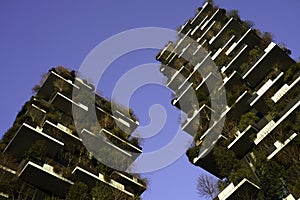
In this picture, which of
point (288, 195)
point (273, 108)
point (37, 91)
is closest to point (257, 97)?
point (273, 108)

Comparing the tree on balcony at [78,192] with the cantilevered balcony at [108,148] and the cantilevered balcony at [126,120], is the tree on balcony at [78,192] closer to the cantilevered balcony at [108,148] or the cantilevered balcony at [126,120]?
the cantilevered balcony at [108,148]

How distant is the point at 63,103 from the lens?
41.3 m

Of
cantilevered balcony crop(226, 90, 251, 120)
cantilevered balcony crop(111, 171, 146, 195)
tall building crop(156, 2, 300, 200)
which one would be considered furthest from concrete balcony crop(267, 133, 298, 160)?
cantilevered balcony crop(111, 171, 146, 195)

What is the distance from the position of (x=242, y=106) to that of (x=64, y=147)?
1427 centimetres

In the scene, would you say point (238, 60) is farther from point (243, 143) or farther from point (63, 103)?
A: point (63, 103)

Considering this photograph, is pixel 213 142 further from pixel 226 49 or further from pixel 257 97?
pixel 226 49

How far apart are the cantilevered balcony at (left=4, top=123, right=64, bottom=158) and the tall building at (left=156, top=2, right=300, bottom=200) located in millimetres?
10261

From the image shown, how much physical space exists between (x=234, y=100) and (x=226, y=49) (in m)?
11.1

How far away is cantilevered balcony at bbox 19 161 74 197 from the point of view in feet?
97.3

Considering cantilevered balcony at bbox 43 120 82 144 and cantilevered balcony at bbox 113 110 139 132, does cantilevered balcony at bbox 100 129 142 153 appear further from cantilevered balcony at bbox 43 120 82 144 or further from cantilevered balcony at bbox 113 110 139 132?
cantilevered balcony at bbox 113 110 139 132

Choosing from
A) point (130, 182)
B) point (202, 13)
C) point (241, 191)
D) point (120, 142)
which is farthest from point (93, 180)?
point (202, 13)

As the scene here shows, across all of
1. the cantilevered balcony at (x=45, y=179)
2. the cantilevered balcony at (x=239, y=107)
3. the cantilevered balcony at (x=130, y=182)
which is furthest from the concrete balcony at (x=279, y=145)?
the cantilevered balcony at (x=45, y=179)

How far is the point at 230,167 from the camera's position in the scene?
29.1m

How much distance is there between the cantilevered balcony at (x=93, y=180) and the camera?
104ft
